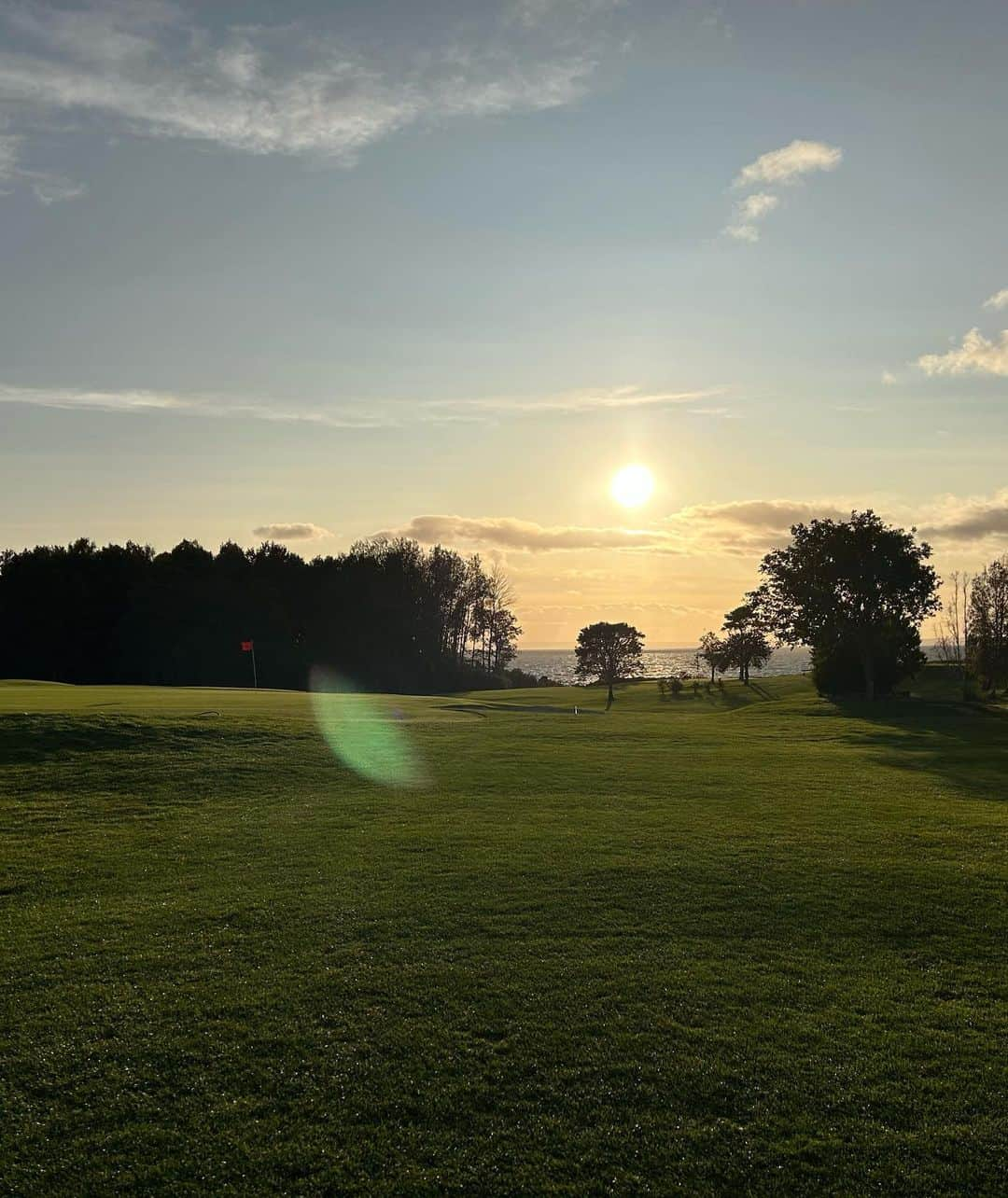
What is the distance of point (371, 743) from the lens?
2617 centimetres

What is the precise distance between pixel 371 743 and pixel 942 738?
2650cm

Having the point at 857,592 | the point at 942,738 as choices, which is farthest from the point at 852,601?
the point at 942,738

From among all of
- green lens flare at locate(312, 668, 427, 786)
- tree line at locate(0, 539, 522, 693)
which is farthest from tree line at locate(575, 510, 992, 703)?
tree line at locate(0, 539, 522, 693)

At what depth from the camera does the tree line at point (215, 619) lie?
7994 cm

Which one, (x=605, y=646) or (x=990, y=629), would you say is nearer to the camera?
(x=990, y=629)

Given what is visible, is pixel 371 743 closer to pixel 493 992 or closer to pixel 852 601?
pixel 493 992

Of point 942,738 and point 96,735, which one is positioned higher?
point 96,735

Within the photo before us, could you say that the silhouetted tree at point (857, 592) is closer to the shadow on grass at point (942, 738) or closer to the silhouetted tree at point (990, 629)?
the shadow on grass at point (942, 738)

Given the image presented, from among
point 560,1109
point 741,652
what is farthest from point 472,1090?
point 741,652

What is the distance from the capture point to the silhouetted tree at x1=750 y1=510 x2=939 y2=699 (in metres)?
55.8

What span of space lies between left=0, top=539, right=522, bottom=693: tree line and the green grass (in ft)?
222

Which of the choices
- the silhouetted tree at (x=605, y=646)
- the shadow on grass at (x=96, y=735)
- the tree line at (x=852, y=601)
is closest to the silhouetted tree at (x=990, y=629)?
the tree line at (x=852, y=601)

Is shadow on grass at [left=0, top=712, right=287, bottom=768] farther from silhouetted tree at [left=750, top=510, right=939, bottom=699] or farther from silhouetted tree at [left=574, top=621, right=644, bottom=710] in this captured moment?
silhouetted tree at [left=574, top=621, right=644, bottom=710]

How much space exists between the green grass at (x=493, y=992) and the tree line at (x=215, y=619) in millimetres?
67712
